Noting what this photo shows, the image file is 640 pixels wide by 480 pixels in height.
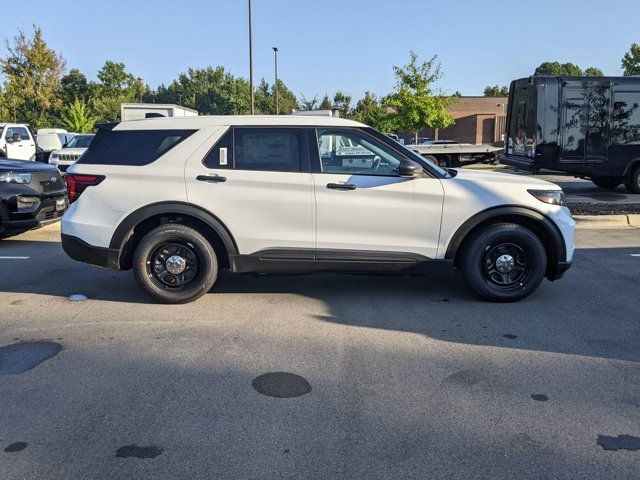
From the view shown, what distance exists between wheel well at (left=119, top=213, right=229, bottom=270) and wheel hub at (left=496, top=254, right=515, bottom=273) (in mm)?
2699

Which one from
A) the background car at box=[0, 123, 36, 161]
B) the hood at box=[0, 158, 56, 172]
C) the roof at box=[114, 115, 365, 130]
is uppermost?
the background car at box=[0, 123, 36, 161]

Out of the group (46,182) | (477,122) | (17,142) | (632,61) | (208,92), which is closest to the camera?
(46,182)

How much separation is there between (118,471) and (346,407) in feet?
4.49

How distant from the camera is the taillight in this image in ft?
18.5

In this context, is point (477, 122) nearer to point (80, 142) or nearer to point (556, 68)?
point (80, 142)

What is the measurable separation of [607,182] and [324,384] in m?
13.8

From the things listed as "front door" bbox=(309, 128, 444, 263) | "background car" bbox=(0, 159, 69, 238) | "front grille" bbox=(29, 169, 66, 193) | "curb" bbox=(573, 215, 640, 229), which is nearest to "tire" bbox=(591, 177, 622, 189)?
"curb" bbox=(573, 215, 640, 229)

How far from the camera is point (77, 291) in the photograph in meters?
6.39

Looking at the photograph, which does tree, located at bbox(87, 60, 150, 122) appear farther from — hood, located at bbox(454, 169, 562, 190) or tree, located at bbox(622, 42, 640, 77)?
hood, located at bbox(454, 169, 562, 190)

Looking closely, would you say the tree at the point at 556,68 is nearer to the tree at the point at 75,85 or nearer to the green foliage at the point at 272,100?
the green foliage at the point at 272,100

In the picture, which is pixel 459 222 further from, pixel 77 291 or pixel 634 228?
pixel 634 228

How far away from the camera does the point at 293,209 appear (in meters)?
5.55

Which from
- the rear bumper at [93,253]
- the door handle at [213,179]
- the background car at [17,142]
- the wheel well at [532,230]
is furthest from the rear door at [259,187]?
the background car at [17,142]

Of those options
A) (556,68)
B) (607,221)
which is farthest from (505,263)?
(556,68)
